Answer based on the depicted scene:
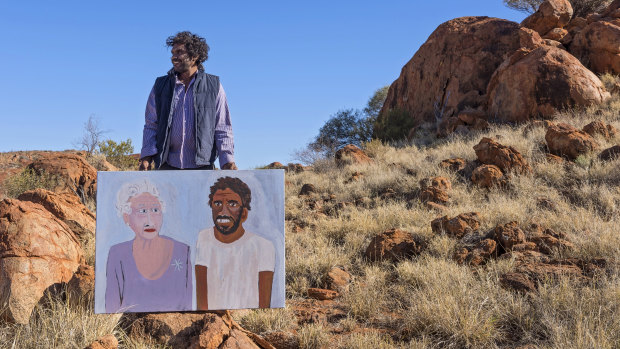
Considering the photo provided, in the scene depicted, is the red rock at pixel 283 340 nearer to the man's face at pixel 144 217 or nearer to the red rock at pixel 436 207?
the man's face at pixel 144 217

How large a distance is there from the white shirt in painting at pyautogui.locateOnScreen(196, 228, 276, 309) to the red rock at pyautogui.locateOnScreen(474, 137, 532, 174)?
7.02 metres

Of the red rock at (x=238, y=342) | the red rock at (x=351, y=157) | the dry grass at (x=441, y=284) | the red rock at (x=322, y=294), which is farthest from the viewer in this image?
→ the red rock at (x=351, y=157)

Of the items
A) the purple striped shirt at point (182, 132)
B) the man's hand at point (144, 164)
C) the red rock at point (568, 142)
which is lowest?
the man's hand at point (144, 164)

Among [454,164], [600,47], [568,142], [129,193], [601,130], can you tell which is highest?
[600,47]

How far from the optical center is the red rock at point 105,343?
10.1 ft

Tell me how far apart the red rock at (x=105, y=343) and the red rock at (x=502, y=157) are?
7.86m

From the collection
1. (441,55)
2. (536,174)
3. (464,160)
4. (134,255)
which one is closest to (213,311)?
(134,255)

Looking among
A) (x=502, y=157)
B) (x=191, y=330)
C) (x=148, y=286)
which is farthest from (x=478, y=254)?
(x=502, y=157)

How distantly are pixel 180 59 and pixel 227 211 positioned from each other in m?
1.58

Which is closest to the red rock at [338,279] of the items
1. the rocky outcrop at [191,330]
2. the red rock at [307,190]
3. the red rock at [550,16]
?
the rocky outcrop at [191,330]

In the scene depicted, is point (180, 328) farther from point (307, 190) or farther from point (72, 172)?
point (72, 172)

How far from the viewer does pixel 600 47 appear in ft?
55.6

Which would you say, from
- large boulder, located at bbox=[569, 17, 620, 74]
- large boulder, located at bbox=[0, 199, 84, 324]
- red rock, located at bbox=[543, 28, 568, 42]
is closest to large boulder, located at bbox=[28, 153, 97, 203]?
large boulder, located at bbox=[0, 199, 84, 324]

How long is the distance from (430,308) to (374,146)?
12060mm
